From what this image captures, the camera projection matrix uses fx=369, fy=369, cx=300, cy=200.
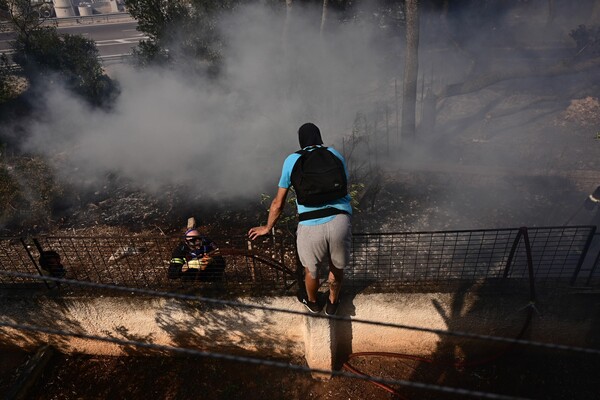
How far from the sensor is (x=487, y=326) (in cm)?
489

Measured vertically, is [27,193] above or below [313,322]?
below

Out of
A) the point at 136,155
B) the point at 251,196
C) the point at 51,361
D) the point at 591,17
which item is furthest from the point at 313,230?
the point at 591,17

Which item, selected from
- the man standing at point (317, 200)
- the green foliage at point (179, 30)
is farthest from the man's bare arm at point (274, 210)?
the green foliage at point (179, 30)

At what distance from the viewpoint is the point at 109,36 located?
88.0 ft

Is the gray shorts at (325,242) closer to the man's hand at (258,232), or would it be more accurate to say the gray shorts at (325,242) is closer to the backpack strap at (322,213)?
the backpack strap at (322,213)

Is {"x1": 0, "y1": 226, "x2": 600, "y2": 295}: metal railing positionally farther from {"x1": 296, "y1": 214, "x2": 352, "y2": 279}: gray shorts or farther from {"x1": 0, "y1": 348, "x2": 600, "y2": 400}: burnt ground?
{"x1": 0, "y1": 348, "x2": 600, "y2": 400}: burnt ground

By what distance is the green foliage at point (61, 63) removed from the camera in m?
12.9

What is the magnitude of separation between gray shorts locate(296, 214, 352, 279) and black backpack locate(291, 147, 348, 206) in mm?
271

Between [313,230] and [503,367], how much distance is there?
3.63 metres

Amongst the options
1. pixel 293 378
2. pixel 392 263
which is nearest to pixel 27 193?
pixel 293 378

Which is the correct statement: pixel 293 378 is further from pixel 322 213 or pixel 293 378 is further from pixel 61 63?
pixel 61 63

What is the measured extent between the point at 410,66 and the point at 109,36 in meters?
26.0

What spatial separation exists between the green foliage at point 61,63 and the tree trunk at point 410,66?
1038 cm

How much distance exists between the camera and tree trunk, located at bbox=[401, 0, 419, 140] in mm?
8062
